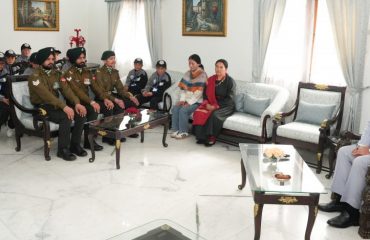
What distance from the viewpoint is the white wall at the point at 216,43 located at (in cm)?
648

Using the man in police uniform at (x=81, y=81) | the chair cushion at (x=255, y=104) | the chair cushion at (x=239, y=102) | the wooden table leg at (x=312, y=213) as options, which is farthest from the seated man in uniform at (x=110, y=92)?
the wooden table leg at (x=312, y=213)

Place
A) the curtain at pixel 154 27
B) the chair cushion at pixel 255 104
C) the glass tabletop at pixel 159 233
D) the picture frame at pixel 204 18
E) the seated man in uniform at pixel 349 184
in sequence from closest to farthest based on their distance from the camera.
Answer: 1. the glass tabletop at pixel 159 233
2. the seated man in uniform at pixel 349 184
3. the chair cushion at pixel 255 104
4. the picture frame at pixel 204 18
5. the curtain at pixel 154 27

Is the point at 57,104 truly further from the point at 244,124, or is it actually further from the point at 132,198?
the point at 244,124

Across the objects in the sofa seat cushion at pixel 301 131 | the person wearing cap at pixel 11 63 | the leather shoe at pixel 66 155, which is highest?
the person wearing cap at pixel 11 63

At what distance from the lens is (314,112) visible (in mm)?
5340

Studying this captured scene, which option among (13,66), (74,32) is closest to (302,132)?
(13,66)

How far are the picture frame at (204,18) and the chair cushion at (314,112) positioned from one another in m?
2.01

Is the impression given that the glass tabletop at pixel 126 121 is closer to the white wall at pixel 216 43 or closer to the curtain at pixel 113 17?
the white wall at pixel 216 43

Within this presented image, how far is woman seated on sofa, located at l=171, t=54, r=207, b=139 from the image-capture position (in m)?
6.38

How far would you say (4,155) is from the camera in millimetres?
5453

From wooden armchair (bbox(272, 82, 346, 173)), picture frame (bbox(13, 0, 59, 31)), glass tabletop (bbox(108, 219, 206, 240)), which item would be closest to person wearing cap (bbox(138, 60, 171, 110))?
wooden armchair (bbox(272, 82, 346, 173))

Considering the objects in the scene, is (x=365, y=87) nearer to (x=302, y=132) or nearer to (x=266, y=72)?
(x=302, y=132)

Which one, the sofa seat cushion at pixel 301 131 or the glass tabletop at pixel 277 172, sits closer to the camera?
the glass tabletop at pixel 277 172

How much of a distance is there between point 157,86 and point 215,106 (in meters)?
1.40
